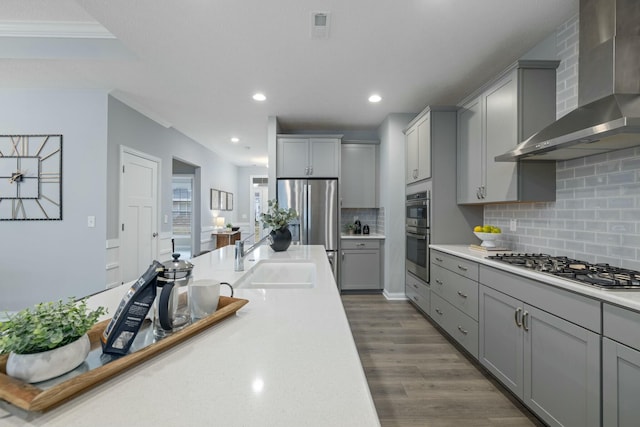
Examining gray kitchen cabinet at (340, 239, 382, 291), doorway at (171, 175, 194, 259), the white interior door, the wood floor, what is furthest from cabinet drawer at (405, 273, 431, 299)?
doorway at (171, 175, 194, 259)

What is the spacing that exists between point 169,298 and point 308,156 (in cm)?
373

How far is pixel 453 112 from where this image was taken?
10.8 feet

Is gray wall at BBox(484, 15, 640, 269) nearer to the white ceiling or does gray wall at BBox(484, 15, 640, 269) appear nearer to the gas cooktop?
the gas cooktop

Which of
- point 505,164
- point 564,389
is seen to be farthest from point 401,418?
point 505,164

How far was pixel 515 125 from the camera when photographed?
7.41 feet

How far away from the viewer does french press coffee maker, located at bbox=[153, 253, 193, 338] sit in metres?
0.81

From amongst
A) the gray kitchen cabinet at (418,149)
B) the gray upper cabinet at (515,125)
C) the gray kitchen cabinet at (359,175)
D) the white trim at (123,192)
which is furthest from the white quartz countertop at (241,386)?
the gray kitchen cabinet at (359,175)

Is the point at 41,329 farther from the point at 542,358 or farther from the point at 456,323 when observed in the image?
the point at 456,323

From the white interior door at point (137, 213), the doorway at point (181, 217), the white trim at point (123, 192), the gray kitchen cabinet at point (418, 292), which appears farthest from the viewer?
the doorway at point (181, 217)

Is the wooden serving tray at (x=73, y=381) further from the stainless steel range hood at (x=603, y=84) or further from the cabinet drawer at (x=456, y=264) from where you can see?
the cabinet drawer at (x=456, y=264)

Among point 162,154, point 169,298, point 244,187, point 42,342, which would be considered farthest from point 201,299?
point 244,187

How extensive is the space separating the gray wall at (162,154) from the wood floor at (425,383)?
3.31 metres

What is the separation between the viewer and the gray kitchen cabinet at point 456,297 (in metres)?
2.36

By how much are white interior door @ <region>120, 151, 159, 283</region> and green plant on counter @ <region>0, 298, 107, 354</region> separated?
365 centimetres
